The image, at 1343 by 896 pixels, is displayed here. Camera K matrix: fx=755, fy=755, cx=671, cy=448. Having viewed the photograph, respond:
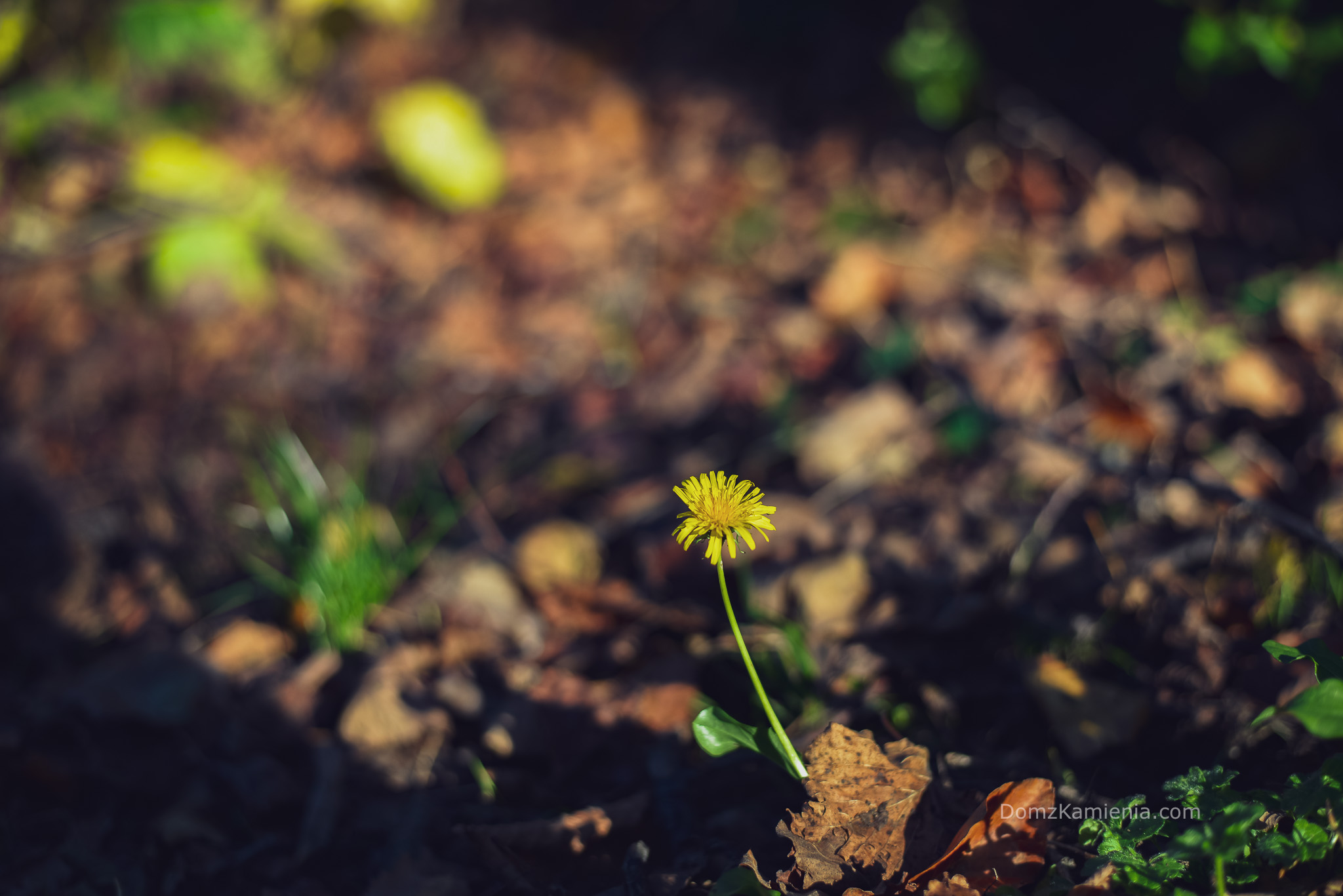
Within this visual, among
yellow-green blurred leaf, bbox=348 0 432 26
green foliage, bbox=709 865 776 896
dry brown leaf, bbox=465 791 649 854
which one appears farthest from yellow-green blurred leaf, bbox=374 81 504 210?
green foliage, bbox=709 865 776 896

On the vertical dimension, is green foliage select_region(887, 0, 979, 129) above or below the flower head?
above

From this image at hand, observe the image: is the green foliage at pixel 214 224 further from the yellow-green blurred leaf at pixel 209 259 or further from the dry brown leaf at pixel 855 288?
the dry brown leaf at pixel 855 288

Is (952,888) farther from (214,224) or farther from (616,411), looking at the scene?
(214,224)

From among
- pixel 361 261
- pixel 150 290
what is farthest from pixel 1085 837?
pixel 150 290

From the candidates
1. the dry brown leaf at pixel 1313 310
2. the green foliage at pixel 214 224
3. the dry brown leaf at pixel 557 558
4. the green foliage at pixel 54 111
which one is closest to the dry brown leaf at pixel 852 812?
the dry brown leaf at pixel 557 558

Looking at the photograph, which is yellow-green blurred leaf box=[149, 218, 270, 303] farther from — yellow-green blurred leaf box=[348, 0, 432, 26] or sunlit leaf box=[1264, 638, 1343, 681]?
sunlit leaf box=[1264, 638, 1343, 681]

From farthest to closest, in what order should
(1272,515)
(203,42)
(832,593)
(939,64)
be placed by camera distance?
(203,42)
(939,64)
(832,593)
(1272,515)

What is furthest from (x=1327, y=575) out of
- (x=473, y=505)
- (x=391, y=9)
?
(x=391, y=9)

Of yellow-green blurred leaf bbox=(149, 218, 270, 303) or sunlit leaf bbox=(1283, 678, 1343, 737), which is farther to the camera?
yellow-green blurred leaf bbox=(149, 218, 270, 303)
